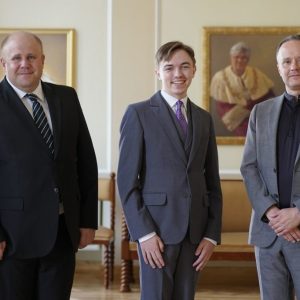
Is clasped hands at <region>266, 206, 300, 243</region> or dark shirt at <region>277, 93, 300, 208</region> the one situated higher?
dark shirt at <region>277, 93, 300, 208</region>

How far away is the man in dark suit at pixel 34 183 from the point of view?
196cm

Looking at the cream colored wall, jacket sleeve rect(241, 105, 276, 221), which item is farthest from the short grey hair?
jacket sleeve rect(241, 105, 276, 221)

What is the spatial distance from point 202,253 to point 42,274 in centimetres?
65

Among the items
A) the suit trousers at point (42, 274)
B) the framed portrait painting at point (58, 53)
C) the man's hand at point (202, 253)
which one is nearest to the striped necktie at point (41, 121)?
the suit trousers at point (42, 274)

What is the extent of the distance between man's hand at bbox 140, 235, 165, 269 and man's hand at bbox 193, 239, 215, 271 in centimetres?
16

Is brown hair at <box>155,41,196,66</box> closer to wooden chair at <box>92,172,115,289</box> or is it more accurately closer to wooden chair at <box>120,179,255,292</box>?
wooden chair at <box>120,179,255,292</box>

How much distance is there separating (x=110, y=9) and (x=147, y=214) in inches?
125

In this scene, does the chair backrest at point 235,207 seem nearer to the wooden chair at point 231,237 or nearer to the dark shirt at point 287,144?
the wooden chair at point 231,237

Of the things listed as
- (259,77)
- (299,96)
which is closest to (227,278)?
(259,77)

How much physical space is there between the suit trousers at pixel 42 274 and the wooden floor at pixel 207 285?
2089mm

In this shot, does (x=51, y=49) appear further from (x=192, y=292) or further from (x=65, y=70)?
(x=192, y=292)

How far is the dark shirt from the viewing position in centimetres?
220

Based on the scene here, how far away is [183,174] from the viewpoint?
2.13m

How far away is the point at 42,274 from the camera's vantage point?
2.02 metres
